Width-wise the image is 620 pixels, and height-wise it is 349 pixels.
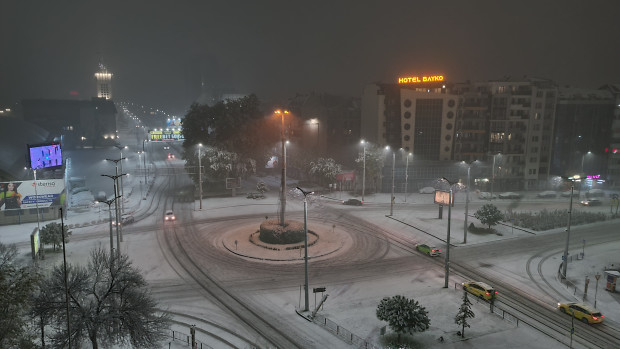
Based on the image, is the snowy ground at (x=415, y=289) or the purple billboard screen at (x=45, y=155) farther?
the purple billboard screen at (x=45, y=155)

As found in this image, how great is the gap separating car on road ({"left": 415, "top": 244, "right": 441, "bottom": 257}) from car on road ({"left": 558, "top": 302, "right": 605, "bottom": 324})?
13623mm

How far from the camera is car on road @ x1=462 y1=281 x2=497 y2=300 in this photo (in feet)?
104

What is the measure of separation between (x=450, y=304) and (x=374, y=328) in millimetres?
7444

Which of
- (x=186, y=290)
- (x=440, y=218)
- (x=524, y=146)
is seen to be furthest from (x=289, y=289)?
(x=524, y=146)

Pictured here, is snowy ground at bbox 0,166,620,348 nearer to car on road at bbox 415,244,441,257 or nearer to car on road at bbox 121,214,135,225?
car on road at bbox 121,214,135,225

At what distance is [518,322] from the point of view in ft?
93.9

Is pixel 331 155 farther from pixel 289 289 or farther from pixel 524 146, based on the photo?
pixel 289 289

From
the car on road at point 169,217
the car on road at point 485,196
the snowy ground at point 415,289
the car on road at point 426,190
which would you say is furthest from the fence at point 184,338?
the car on road at point 485,196

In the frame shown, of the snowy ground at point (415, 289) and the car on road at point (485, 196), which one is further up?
the car on road at point (485, 196)

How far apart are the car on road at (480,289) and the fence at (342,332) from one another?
11817 mm

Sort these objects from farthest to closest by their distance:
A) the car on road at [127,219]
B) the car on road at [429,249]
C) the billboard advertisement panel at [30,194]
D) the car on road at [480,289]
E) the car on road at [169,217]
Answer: the car on road at [169,217] → the car on road at [127,219] → the billboard advertisement panel at [30,194] → the car on road at [429,249] → the car on road at [480,289]

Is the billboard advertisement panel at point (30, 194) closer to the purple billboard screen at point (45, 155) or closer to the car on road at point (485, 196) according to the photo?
the purple billboard screen at point (45, 155)

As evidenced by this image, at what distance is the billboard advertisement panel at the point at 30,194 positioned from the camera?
54256mm

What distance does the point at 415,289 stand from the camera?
3422cm
